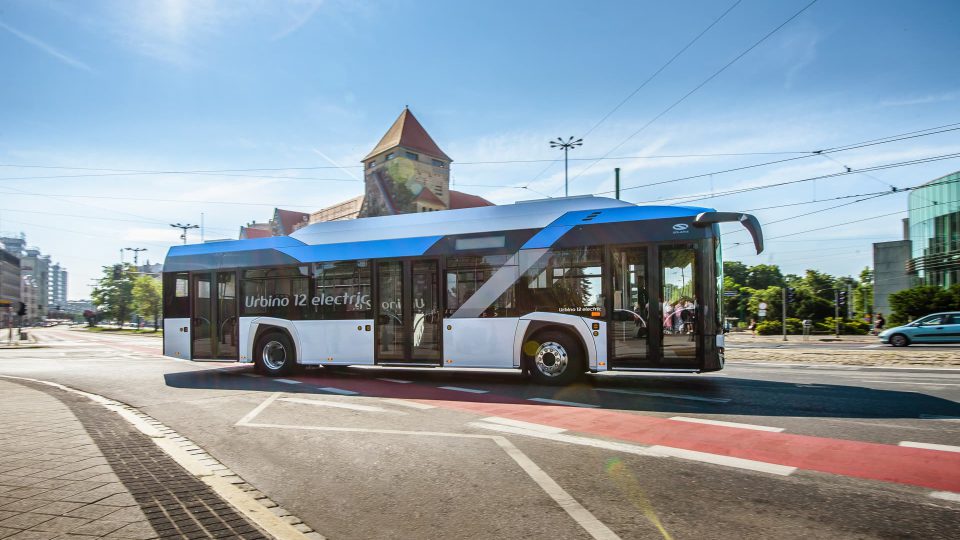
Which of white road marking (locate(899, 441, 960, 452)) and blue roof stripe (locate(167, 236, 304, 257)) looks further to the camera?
blue roof stripe (locate(167, 236, 304, 257))

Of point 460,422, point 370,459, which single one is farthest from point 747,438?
point 370,459

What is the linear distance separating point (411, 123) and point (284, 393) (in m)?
72.1

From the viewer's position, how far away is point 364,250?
11.5 meters

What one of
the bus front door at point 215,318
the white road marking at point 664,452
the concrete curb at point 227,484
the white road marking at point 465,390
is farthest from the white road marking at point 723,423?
the bus front door at point 215,318

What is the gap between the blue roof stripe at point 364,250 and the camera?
11.0m

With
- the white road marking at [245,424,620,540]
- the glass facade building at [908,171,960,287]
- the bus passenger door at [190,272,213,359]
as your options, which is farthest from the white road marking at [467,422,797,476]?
the glass facade building at [908,171,960,287]

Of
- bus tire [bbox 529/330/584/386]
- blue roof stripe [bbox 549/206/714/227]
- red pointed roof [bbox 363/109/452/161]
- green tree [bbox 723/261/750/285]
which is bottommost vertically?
bus tire [bbox 529/330/584/386]

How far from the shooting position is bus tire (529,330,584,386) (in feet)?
31.3

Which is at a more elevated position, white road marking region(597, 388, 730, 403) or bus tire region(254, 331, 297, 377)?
bus tire region(254, 331, 297, 377)

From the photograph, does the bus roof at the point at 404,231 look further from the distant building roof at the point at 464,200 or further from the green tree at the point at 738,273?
the green tree at the point at 738,273

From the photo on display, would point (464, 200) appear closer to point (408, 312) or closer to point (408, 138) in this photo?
point (408, 138)

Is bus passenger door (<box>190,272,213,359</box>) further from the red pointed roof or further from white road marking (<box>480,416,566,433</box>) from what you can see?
the red pointed roof

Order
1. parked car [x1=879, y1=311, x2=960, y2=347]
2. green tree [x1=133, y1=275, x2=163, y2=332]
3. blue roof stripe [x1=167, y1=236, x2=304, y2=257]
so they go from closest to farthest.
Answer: blue roof stripe [x1=167, y1=236, x2=304, y2=257] < parked car [x1=879, y1=311, x2=960, y2=347] < green tree [x1=133, y1=275, x2=163, y2=332]

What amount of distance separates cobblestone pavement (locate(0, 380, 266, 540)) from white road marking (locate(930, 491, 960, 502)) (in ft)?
15.0
